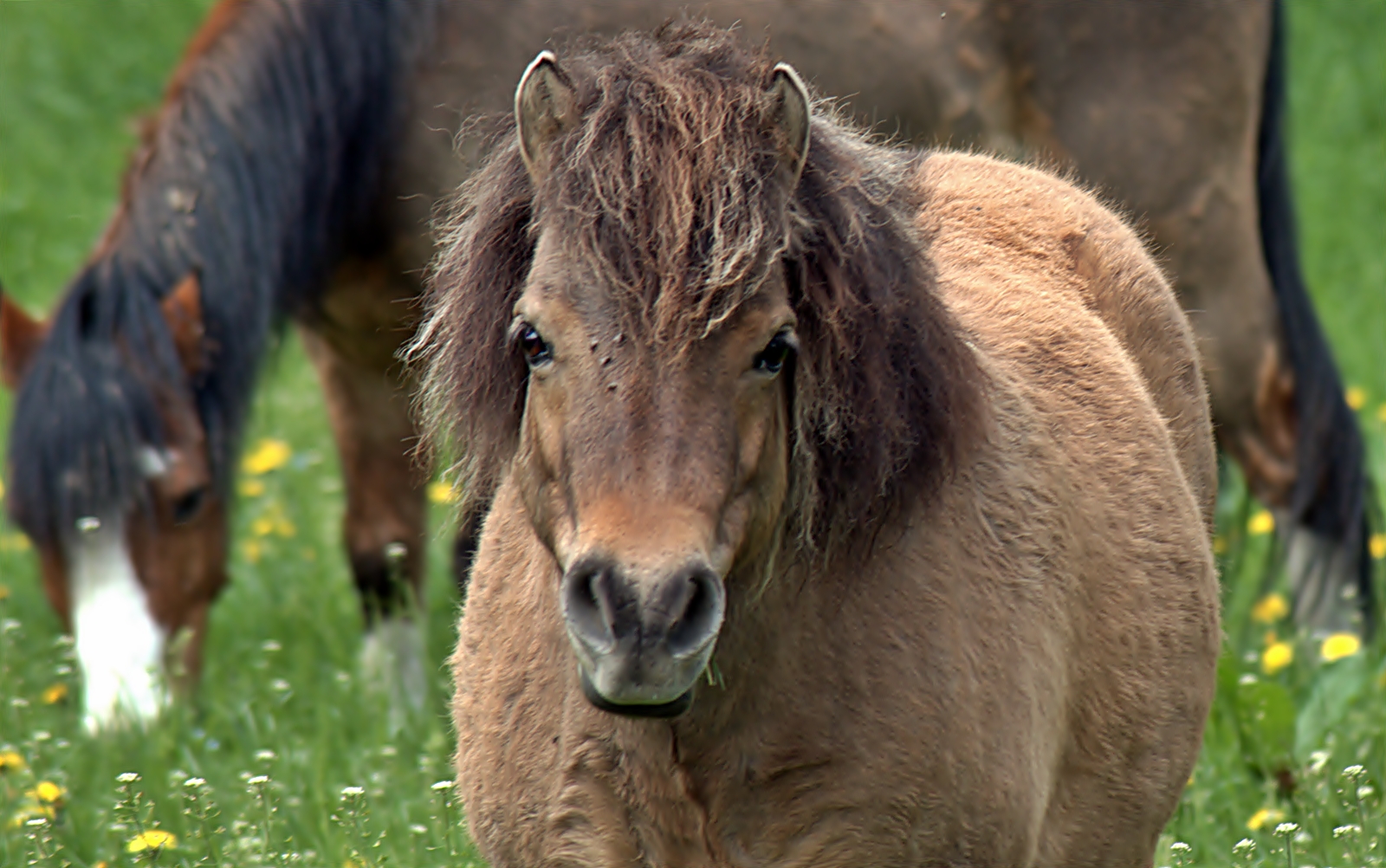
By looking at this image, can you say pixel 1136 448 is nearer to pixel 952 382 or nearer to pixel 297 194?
pixel 952 382

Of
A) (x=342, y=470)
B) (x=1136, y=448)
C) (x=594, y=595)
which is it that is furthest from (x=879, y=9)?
(x=594, y=595)

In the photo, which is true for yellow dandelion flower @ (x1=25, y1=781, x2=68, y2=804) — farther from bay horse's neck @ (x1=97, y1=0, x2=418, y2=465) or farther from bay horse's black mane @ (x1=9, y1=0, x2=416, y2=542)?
bay horse's neck @ (x1=97, y1=0, x2=418, y2=465)

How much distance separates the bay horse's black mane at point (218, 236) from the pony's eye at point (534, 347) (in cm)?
270

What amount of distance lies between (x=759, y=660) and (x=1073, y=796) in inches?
26.7

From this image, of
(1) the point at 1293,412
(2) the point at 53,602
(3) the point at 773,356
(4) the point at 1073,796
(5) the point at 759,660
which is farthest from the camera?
(1) the point at 1293,412

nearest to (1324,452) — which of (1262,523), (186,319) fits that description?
(1262,523)

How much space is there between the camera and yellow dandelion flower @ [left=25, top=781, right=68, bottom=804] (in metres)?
3.86

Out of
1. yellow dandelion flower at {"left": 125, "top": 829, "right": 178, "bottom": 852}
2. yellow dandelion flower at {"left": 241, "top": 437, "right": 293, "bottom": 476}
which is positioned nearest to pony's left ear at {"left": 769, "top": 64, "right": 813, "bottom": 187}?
yellow dandelion flower at {"left": 125, "top": 829, "right": 178, "bottom": 852}

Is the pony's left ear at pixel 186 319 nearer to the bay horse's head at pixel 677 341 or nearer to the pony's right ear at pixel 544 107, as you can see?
the bay horse's head at pixel 677 341

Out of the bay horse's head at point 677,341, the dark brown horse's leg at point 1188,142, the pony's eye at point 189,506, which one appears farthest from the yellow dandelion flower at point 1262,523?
the bay horse's head at point 677,341

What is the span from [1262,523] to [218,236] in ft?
12.0

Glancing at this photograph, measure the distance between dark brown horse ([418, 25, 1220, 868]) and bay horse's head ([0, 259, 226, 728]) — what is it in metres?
2.02

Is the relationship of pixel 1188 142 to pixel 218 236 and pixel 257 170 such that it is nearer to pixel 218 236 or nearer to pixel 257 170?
pixel 257 170

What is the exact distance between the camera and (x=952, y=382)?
262 centimetres
